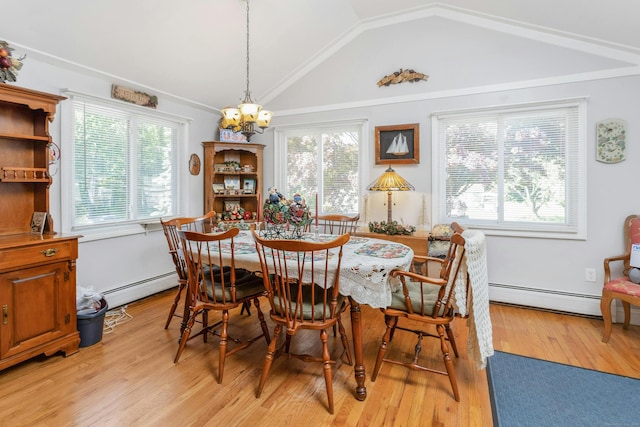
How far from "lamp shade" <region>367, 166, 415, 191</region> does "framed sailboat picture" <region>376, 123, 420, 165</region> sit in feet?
0.96

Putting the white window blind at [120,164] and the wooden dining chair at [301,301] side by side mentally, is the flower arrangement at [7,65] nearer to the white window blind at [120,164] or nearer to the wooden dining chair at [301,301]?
the white window blind at [120,164]

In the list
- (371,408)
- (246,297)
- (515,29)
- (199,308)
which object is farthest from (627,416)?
(515,29)

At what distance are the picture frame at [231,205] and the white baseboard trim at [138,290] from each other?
3.61 ft

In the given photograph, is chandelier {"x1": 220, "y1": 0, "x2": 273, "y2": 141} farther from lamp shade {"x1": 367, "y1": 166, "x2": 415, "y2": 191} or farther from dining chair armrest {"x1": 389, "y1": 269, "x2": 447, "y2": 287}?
dining chair armrest {"x1": 389, "y1": 269, "x2": 447, "y2": 287}

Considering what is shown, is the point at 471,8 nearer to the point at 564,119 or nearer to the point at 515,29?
the point at 515,29

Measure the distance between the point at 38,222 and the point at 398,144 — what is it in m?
3.51

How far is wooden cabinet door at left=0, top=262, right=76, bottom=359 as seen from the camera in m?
2.14

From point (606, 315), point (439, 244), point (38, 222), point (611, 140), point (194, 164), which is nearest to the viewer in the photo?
point (38, 222)

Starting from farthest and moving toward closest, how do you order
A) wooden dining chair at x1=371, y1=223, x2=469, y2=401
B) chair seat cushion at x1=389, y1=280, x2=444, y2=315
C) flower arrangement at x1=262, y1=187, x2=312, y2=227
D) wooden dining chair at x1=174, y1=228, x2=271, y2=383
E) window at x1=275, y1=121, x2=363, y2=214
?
Result: window at x1=275, y1=121, x2=363, y2=214
flower arrangement at x1=262, y1=187, x2=312, y2=227
wooden dining chair at x1=174, y1=228, x2=271, y2=383
chair seat cushion at x1=389, y1=280, x2=444, y2=315
wooden dining chair at x1=371, y1=223, x2=469, y2=401

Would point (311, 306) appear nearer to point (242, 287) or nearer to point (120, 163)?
point (242, 287)

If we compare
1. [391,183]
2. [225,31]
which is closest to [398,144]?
[391,183]

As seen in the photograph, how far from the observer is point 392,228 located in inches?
146

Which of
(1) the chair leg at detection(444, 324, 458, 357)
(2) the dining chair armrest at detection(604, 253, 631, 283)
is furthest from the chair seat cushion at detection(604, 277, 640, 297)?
(1) the chair leg at detection(444, 324, 458, 357)

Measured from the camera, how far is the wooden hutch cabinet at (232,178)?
14.6ft
